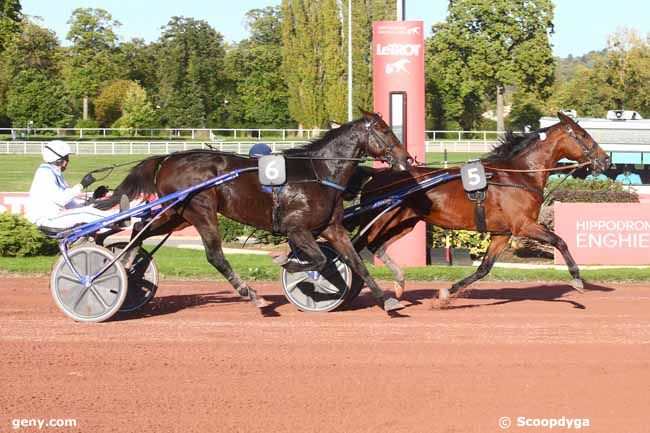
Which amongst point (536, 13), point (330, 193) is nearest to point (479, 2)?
point (536, 13)

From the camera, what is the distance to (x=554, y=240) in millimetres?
8828

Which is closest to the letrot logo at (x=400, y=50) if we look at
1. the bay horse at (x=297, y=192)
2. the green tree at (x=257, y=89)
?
the bay horse at (x=297, y=192)

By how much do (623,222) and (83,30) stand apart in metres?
58.6

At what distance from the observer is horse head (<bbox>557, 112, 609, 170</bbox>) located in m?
9.27

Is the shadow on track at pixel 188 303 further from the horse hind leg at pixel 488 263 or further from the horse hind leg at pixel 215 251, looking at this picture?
the horse hind leg at pixel 488 263

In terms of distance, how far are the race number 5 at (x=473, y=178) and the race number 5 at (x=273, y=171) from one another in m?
1.77

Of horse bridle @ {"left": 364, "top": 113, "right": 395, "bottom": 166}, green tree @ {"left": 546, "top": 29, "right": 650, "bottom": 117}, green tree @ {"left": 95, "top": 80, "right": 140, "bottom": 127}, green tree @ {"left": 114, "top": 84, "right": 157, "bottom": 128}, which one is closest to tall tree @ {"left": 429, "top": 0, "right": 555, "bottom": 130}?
green tree @ {"left": 546, "top": 29, "right": 650, "bottom": 117}

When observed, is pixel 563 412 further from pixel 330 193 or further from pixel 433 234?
pixel 433 234

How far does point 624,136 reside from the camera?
22.4m

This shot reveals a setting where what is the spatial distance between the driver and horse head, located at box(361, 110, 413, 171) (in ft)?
8.09

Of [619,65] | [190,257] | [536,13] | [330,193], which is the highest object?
[536,13]

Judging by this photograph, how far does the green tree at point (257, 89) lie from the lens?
55156 millimetres

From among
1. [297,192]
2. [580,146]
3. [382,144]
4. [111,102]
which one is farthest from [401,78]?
[111,102]

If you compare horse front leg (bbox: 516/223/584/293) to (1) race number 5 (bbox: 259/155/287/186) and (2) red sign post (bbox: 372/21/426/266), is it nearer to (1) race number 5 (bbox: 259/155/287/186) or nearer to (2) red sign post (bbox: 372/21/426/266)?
(1) race number 5 (bbox: 259/155/287/186)
